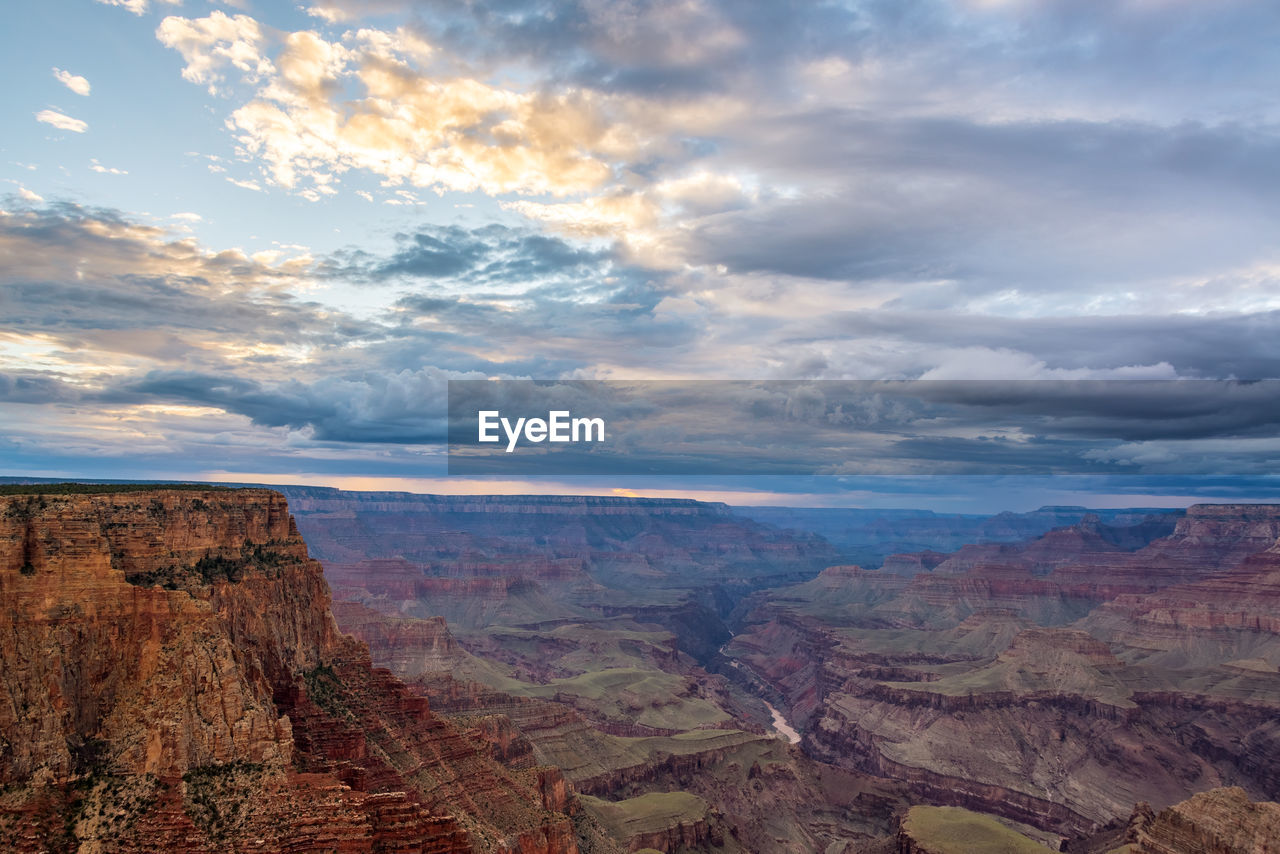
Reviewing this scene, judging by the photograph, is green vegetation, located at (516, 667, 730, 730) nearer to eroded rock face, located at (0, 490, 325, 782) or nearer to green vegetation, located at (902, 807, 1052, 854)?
green vegetation, located at (902, 807, 1052, 854)

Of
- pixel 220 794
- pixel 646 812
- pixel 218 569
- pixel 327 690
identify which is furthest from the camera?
pixel 646 812

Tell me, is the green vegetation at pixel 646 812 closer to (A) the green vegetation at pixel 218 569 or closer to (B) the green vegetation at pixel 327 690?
(B) the green vegetation at pixel 327 690

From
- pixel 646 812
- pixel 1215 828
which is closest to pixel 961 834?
pixel 1215 828

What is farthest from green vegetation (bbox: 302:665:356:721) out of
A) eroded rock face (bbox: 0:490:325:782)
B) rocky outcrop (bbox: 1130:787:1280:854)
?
rocky outcrop (bbox: 1130:787:1280:854)

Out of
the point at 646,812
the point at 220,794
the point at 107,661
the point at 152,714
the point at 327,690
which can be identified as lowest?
the point at 646,812

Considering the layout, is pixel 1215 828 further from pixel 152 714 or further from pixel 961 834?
pixel 152 714

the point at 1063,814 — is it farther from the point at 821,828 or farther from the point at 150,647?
the point at 150,647

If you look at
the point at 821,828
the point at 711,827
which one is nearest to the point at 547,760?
the point at 711,827

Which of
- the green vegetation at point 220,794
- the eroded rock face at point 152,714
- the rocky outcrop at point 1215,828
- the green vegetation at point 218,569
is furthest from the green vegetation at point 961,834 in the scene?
the green vegetation at point 220,794
